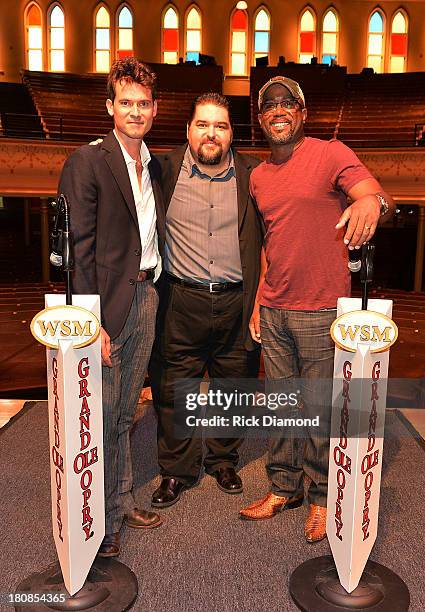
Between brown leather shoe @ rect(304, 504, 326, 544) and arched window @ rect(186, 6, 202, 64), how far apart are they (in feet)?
57.0

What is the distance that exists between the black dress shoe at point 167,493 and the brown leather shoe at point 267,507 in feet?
1.09

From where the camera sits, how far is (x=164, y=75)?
51.0 feet

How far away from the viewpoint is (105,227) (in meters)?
2.32

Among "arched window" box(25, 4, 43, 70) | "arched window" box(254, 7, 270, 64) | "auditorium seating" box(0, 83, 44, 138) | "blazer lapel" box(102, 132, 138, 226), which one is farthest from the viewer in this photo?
"arched window" box(254, 7, 270, 64)

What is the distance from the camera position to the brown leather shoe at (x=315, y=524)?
8.12 feet

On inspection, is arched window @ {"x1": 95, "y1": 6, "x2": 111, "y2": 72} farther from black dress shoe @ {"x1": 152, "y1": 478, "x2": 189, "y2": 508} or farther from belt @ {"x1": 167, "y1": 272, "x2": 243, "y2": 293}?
black dress shoe @ {"x1": 152, "y1": 478, "x2": 189, "y2": 508}

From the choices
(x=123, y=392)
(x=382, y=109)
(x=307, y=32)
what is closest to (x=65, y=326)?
→ (x=123, y=392)

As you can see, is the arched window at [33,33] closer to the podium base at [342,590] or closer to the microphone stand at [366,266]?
the microphone stand at [366,266]

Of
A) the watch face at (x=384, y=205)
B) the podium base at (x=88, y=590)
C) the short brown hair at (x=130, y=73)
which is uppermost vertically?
the short brown hair at (x=130, y=73)

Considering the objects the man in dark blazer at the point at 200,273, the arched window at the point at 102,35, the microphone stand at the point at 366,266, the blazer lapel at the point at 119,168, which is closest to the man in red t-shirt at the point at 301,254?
the man in dark blazer at the point at 200,273

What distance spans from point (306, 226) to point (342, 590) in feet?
4.52

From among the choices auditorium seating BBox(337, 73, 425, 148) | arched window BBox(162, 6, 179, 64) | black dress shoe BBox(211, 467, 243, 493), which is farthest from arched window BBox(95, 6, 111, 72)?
black dress shoe BBox(211, 467, 243, 493)

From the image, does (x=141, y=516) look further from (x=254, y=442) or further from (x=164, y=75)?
(x=164, y=75)

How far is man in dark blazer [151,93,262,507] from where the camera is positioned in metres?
2.73
